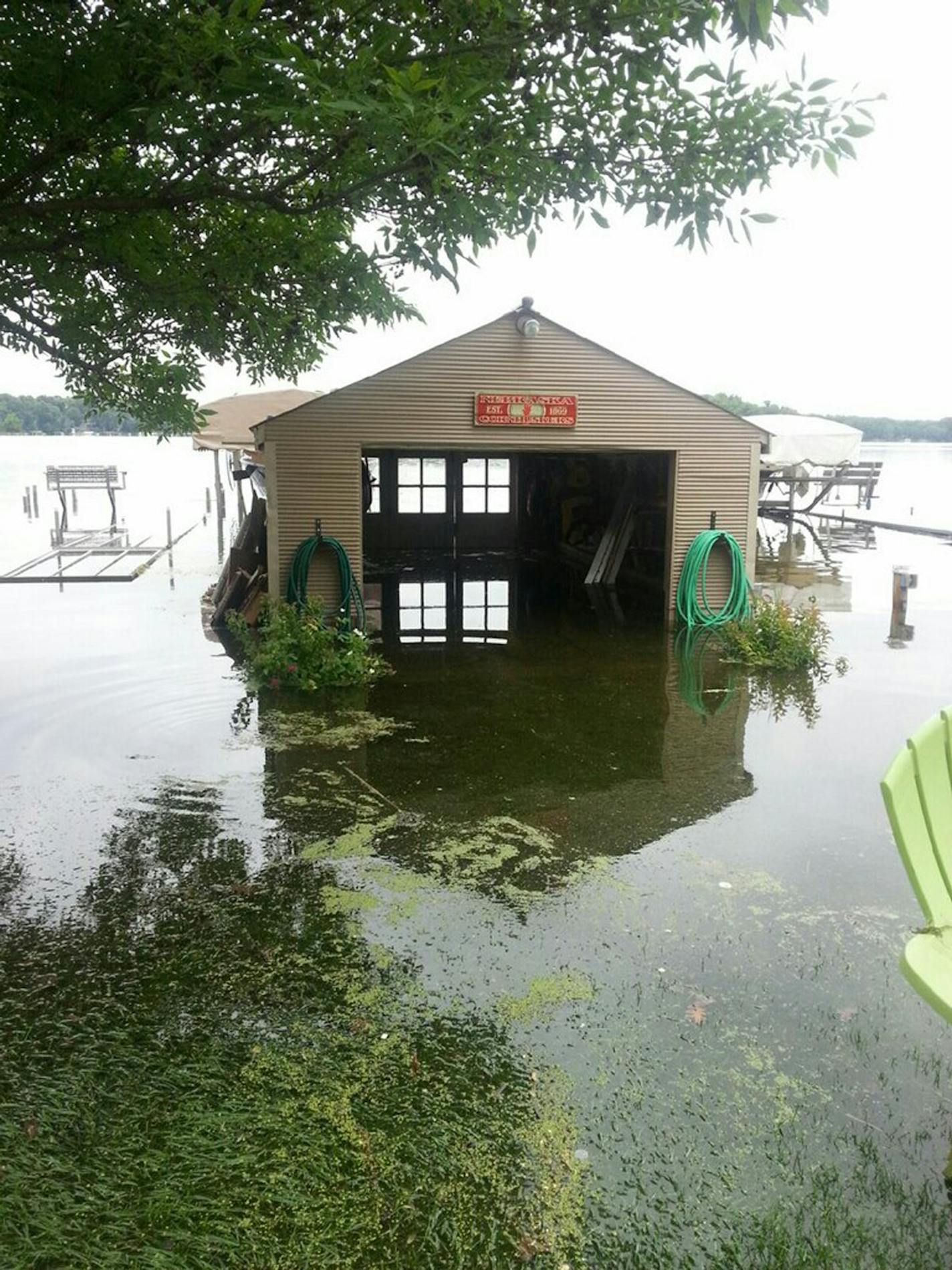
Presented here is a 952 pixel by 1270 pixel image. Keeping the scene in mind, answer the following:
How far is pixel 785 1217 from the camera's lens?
2711 millimetres

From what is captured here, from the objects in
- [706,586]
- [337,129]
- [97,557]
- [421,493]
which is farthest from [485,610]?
[97,557]

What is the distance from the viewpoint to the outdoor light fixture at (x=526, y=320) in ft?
38.6

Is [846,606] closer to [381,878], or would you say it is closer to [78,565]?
[381,878]

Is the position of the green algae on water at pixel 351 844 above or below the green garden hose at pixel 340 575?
below

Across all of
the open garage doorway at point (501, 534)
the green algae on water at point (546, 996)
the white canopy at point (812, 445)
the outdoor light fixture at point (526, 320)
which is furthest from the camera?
the white canopy at point (812, 445)

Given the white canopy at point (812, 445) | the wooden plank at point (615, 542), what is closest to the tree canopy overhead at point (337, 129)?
the wooden plank at point (615, 542)

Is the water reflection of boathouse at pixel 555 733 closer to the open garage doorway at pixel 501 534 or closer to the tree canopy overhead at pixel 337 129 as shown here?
the open garage doorway at pixel 501 534

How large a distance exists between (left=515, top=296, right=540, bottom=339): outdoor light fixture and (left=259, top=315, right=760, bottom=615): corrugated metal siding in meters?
0.09

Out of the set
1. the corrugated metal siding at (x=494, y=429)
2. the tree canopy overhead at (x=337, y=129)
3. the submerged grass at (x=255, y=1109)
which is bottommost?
the submerged grass at (x=255, y=1109)

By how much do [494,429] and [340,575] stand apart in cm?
270

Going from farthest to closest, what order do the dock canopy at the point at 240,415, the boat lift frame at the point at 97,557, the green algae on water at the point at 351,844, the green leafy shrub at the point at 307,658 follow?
the boat lift frame at the point at 97,557 → the dock canopy at the point at 240,415 → the green leafy shrub at the point at 307,658 → the green algae on water at the point at 351,844

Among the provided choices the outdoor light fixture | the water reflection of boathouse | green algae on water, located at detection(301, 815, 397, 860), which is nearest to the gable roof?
the outdoor light fixture

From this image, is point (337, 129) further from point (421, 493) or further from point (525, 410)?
A: point (421, 493)

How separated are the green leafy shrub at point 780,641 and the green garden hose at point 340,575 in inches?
174
